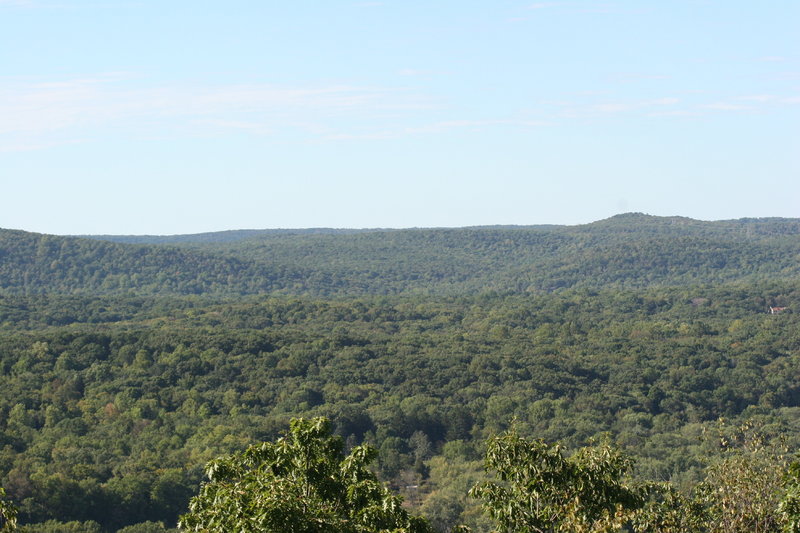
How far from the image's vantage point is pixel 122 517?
69.5 m

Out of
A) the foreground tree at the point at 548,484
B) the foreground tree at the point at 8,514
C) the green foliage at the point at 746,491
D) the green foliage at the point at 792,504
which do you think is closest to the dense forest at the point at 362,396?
the green foliage at the point at 746,491

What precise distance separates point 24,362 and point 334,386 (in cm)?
3306

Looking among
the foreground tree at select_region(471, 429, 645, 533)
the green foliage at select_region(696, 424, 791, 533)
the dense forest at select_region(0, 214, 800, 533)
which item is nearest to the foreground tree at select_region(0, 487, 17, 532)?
the foreground tree at select_region(471, 429, 645, 533)

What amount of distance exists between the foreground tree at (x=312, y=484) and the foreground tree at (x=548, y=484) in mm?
1942

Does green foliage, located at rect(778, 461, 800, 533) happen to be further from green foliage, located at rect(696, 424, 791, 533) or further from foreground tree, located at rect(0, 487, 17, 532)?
foreground tree, located at rect(0, 487, 17, 532)

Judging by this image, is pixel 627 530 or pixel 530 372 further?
pixel 530 372

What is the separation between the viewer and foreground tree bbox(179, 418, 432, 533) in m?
18.1

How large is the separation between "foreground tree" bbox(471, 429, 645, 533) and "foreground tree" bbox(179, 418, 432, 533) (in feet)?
6.37

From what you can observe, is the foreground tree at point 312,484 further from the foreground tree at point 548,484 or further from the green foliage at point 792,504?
the green foliage at point 792,504

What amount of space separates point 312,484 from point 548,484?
15.6 ft

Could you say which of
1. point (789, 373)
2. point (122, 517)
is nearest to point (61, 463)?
point (122, 517)

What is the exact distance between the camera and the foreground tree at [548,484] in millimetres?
20578

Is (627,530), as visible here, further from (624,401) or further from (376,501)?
(624,401)

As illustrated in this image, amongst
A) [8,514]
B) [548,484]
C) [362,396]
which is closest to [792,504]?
[548,484]
